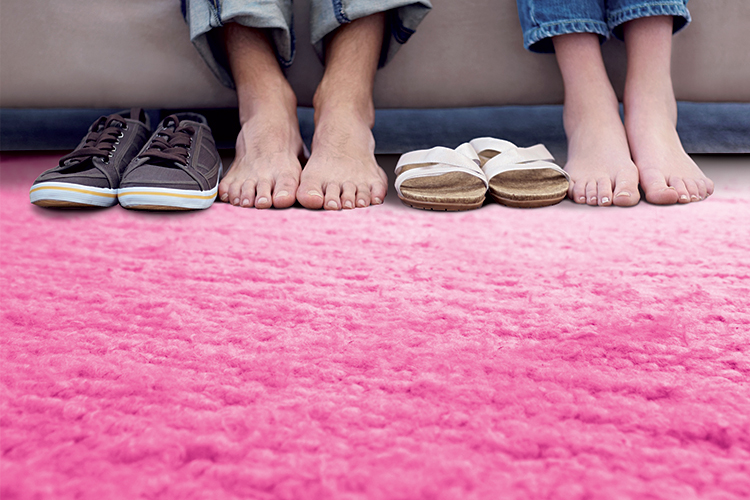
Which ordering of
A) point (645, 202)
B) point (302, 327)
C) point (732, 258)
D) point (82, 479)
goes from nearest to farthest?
point (82, 479), point (302, 327), point (732, 258), point (645, 202)

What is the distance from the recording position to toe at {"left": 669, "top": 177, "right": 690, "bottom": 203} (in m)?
0.75

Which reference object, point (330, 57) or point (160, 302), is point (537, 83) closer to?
point (330, 57)

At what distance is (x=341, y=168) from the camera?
0.80 meters

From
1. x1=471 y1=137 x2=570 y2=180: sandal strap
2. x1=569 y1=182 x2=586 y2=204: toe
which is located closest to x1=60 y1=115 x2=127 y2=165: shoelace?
x1=471 y1=137 x2=570 y2=180: sandal strap

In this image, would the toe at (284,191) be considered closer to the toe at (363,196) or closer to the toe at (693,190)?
the toe at (363,196)

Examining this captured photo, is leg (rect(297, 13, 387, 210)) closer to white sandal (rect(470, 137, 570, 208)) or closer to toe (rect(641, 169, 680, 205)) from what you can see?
white sandal (rect(470, 137, 570, 208))

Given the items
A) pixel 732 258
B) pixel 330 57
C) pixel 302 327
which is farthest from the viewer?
pixel 330 57

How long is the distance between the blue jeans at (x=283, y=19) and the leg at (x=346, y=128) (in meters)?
0.04

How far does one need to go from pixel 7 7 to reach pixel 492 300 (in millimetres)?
1157

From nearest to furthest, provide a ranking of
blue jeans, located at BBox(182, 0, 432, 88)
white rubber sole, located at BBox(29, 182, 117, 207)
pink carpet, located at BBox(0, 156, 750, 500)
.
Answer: pink carpet, located at BBox(0, 156, 750, 500) → white rubber sole, located at BBox(29, 182, 117, 207) → blue jeans, located at BBox(182, 0, 432, 88)

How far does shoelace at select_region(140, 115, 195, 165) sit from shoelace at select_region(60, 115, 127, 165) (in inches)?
2.9

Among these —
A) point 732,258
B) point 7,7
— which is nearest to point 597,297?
point 732,258

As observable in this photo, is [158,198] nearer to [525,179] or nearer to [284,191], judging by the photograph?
[284,191]

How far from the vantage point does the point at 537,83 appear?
1.03 metres
